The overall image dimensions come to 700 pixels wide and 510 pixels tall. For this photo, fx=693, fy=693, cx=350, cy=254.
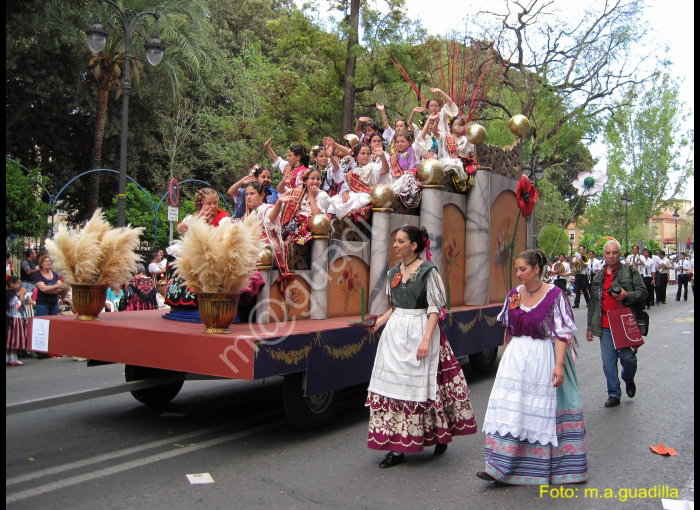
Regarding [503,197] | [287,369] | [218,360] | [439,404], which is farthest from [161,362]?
[503,197]

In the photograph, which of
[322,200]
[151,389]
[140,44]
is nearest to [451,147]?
[322,200]

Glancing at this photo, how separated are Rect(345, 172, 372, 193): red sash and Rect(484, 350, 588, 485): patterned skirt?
12.7 feet

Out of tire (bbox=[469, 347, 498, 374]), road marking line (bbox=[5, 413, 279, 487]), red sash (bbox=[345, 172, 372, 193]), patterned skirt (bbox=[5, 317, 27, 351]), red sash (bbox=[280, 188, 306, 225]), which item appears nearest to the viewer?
road marking line (bbox=[5, 413, 279, 487])

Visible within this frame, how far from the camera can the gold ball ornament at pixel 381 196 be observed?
719 cm

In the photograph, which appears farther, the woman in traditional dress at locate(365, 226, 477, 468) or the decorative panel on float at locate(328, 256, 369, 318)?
the decorative panel on float at locate(328, 256, 369, 318)

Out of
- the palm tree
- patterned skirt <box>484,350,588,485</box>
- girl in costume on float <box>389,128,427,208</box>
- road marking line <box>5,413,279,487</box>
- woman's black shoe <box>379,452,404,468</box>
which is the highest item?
the palm tree

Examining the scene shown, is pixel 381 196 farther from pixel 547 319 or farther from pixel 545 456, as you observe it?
pixel 545 456

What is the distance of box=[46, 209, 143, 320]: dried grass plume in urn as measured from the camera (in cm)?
602

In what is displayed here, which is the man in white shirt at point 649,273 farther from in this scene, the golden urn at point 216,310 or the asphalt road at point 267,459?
the golden urn at point 216,310

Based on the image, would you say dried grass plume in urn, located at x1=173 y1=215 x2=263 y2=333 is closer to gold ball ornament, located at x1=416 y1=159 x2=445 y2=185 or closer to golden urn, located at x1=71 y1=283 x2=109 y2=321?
golden urn, located at x1=71 y1=283 x2=109 y2=321

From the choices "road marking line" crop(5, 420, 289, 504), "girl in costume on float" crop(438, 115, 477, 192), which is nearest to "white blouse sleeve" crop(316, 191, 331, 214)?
"girl in costume on float" crop(438, 115, 477, 192)

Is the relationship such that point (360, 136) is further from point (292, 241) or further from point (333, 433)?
point (333, 433)

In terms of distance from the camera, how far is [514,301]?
509 centimetres

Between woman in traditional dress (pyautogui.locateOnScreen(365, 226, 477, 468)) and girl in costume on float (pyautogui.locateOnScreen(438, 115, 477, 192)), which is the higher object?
girl in costume on float (pyautogui.locateOnScreen(438, 115, 477, 192))
